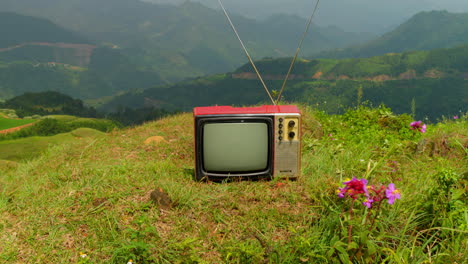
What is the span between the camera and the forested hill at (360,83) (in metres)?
109

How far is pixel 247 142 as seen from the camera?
3.91 m

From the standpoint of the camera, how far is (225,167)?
3.96 meters

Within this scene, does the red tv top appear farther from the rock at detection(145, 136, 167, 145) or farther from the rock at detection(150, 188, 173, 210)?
the rock at detection(145, 136, 167, 145)

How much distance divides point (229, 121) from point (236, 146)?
35cm

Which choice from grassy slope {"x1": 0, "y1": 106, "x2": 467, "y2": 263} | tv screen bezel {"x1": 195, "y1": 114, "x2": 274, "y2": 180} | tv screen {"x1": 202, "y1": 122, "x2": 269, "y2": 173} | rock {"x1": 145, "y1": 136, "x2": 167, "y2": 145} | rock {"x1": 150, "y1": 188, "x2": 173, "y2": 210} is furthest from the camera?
rock {"x1": 145, "y1": 136, "x2": 167, "y2": 145}

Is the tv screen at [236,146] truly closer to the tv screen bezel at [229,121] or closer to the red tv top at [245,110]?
the tv screen bezel at [229,121]

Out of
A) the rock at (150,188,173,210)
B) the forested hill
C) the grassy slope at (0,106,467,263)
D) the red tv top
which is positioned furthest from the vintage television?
the forested hill

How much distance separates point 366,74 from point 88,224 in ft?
498

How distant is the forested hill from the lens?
356ft

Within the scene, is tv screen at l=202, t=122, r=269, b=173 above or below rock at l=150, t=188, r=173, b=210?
above

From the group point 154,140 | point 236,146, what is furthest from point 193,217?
point 154,140

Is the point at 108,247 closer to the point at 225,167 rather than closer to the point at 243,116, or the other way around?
the point at 225,167

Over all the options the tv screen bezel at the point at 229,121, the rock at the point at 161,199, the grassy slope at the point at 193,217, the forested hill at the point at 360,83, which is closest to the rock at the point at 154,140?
the grassy slope at the point at 193,217

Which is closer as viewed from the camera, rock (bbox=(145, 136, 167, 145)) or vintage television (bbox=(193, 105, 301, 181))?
vintage television (bbox=(193, 105, 301, 181))
